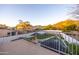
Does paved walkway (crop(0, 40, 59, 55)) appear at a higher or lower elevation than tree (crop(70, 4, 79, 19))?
lower

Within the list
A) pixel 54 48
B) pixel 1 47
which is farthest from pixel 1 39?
pixel 54 48

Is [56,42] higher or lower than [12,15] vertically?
lower

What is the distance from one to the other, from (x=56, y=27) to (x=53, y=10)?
191 millimetres

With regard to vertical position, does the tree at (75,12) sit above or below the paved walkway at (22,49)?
above

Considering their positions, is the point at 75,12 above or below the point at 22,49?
above

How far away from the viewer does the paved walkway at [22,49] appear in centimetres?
362

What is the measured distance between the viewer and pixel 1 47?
3.63m

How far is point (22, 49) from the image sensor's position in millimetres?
3635

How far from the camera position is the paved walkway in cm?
362
